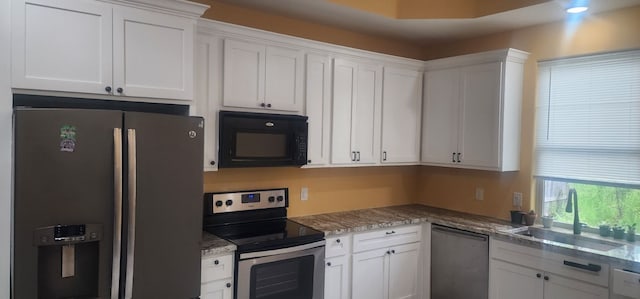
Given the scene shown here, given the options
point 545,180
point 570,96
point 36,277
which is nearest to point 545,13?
point 570,96

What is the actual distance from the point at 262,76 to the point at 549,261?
2487mm

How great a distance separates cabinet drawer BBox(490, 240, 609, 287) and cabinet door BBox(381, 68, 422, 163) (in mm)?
1178

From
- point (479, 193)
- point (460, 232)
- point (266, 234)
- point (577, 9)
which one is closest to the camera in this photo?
point (266, 234)

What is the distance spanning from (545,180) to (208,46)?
118 inches

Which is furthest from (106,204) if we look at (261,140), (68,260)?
(261,140)

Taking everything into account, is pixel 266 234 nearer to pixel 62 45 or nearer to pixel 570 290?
pixel 62 45

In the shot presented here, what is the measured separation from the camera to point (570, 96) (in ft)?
11.0

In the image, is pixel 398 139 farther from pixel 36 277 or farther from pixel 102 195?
pixel 36 277

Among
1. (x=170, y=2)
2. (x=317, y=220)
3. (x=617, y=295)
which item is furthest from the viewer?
(x=317, y=220)

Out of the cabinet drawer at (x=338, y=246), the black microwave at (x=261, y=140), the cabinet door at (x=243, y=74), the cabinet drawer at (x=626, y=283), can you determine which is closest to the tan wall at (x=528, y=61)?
the cabinet drawer at (x=626, y=283)

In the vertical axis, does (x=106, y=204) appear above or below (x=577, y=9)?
below

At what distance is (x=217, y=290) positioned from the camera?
2.51 metres

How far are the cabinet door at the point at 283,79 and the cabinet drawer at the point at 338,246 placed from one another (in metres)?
1.07

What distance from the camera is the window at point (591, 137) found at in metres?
3.06
